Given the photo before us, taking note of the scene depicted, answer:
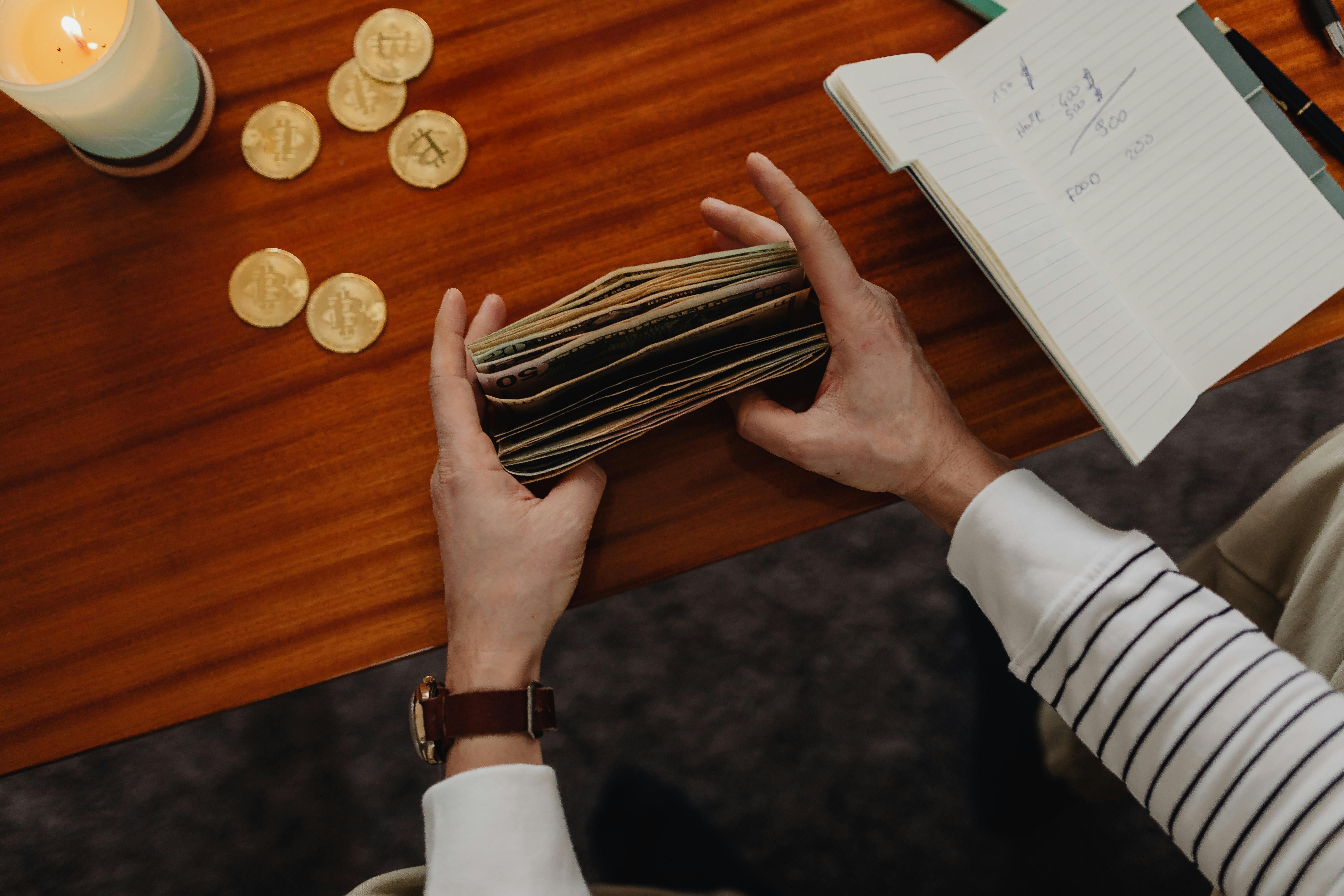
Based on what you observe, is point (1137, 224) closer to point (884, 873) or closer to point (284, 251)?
point (284, 251)

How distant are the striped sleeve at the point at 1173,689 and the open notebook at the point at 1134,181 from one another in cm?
13

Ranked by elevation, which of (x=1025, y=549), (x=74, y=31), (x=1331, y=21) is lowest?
(x=1025, y=549)

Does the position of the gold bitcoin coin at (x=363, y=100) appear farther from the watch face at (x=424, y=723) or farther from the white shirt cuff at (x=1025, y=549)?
the white shirt cuff at (x=1025, y=549)

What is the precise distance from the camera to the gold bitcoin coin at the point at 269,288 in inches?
29.3

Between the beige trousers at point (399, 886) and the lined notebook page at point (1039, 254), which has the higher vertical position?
the lined notebook page at point (1039, 254)

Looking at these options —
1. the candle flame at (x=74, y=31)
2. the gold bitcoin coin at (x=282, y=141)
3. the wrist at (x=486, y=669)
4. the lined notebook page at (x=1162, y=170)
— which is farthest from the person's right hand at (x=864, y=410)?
the candle flame at (x=74, y=31)

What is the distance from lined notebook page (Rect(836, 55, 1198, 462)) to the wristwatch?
0.53 m

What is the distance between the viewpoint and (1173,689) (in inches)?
22.9

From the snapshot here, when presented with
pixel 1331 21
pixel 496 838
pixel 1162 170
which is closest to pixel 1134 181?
pixel 1162 170

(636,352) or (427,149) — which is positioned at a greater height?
(427,149)

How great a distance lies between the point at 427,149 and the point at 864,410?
0.49m

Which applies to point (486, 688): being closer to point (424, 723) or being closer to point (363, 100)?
point (424, 723)

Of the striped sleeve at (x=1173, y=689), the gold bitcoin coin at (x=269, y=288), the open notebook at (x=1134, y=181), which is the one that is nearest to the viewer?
the striped sleeve at (x=1173, y=689)

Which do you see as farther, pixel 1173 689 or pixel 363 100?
pixel 363 100
